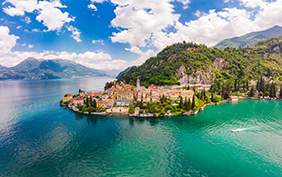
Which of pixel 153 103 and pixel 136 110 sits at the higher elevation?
pixel 153 103

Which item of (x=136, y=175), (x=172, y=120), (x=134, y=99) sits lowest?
(x=136, y=175)

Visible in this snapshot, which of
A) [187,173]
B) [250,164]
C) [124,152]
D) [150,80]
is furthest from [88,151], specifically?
[150,80]

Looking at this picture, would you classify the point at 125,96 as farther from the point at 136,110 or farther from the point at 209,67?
the point at 209,67

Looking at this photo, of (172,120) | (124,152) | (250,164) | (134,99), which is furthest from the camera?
(134,99)

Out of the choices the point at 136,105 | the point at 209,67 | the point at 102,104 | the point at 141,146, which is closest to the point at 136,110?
the point at 136,105

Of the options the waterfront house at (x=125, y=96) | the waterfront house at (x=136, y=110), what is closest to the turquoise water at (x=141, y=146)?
the waterfront house at (x=136, y=110)

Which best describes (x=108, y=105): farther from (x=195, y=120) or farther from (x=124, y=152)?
(x=195, y=120)

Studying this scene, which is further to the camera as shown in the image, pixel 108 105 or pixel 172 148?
pixel 108 105

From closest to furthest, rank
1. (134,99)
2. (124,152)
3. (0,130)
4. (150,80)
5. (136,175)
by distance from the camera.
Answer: (136,175)
(124,152)
(0,130)
(134,99)
(150,80)
